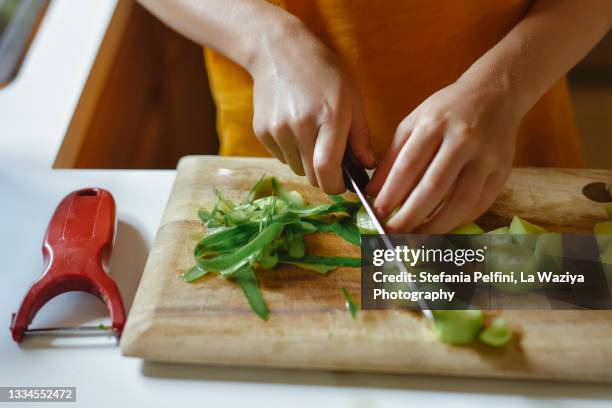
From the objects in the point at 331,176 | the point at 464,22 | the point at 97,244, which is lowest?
the point at 97,244

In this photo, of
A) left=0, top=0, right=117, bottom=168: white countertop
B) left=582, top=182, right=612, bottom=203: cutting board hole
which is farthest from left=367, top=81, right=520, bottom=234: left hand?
left=0, top=0, right=117, bottom=168: white countertop

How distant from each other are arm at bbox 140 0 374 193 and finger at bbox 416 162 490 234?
0.38 ft

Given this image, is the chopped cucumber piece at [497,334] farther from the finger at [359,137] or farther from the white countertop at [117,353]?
the finger at [359,137]

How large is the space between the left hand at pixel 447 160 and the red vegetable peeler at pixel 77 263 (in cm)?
35

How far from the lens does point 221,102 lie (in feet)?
4.09

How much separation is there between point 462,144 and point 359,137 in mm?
144

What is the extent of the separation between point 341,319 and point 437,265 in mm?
148

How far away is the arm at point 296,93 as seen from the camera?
83 centimetres

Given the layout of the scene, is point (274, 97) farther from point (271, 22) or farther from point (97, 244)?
point (97, 244)

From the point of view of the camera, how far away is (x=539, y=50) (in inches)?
35.9

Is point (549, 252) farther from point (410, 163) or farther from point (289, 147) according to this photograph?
point (289, 147)

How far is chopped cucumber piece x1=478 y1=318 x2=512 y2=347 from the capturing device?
748mm

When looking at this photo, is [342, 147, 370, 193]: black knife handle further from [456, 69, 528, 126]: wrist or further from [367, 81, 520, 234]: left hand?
[456, 69, 528, 126]: wrist

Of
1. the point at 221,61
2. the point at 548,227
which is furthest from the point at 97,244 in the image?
the point at 548,227
